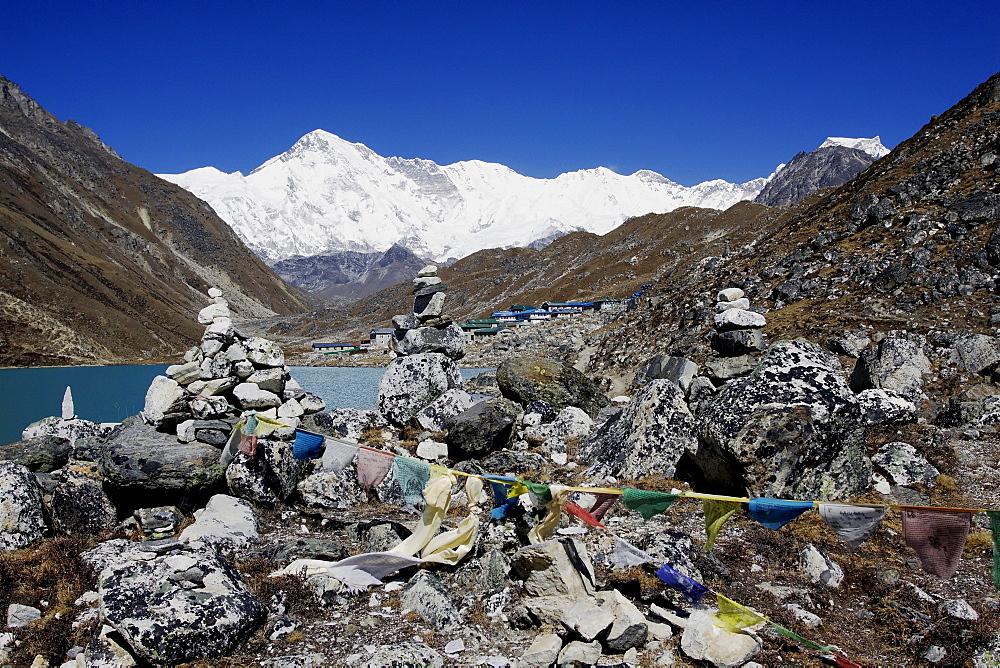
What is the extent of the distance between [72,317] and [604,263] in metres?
81.3

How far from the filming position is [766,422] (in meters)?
8.97

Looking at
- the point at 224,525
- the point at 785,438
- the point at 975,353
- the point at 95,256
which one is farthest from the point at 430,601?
the point at 95,256

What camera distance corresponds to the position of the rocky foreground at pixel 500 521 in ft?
19.1

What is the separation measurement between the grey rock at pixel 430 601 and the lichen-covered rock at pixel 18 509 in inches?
226

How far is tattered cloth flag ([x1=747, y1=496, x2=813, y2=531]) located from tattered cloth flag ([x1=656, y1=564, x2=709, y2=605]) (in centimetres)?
115

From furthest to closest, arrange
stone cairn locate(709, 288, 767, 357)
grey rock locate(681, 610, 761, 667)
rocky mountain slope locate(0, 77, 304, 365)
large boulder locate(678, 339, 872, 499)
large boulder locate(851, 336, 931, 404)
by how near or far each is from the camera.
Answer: rocky mountain slope locate(0, 77, 304, 365), large boulder locate(851, 336, 931, 404), stone cairn locate(709, 288, 767, 357), large boulder locate(678, 339, 872, 499), grey rock locate(681, 610, 761, 667)

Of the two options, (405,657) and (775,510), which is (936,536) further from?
(405,657)

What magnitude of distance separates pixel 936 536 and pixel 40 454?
13957 mm

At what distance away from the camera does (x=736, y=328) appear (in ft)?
43.0

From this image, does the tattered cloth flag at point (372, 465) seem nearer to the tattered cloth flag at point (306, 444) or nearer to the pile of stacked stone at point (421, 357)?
the tattered cloth flag at point (306, 444)

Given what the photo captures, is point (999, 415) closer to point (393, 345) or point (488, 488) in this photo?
point (488, 488)

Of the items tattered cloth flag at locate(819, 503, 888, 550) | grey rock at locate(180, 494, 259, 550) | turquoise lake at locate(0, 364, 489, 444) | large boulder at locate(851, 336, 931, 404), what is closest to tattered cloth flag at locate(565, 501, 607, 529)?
tattered cloth flag at locate(819, 503, 888, 550)

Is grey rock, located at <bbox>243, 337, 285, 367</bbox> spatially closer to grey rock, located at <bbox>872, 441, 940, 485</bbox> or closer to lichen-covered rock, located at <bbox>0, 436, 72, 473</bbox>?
lichen-covered rock, located at <bbox>0, 436, 72, 473</bbox>

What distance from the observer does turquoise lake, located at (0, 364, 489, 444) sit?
1003 inches
